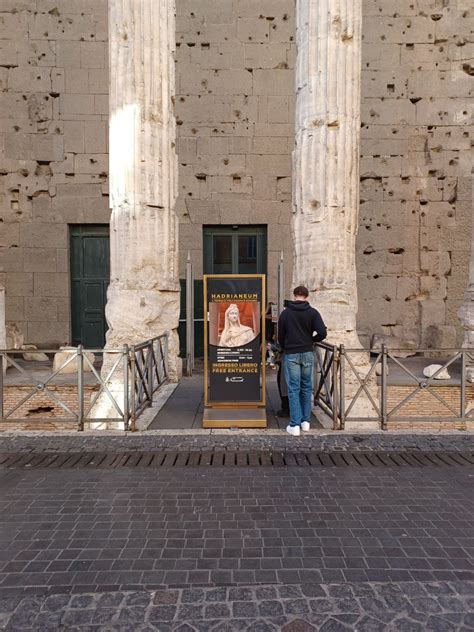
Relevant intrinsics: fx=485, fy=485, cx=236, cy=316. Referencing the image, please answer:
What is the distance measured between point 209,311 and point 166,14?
5193mm

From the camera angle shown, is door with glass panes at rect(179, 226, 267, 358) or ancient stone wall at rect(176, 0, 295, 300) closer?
ancient stone wall at rect(176, 0, 295, 300)

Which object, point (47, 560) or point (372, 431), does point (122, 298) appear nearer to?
point (372, 431)

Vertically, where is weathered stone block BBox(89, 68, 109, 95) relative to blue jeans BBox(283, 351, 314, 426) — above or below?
above

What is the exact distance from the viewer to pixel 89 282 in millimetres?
12250

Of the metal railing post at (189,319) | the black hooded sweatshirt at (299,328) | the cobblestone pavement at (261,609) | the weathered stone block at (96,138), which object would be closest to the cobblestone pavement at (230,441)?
the black hooded sweatshirt at (299,328)

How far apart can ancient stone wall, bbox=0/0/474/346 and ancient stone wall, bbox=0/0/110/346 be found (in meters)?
0.03

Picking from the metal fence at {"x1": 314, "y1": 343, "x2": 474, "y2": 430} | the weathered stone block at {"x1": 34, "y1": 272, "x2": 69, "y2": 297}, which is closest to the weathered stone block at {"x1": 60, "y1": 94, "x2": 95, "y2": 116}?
the weathered stone block at {"x1": 34, "y1": 272, "x2": 69, "y2": 297}

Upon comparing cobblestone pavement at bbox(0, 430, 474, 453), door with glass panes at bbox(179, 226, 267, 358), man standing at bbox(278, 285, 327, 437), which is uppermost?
door with glass panes at bbox(179, 226, 267, 358)

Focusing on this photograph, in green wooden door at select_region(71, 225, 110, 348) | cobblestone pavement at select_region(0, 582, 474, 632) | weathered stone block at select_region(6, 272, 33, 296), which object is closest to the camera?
cobblestone pavement at select_region(0, 582, 474, 632)

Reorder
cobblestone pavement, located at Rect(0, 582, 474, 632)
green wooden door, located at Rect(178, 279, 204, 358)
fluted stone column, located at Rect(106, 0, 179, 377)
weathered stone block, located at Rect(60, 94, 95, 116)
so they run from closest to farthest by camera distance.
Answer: cobblestone pavement, located at Rect(0, 582, 474, 632), fluted stone column, located at Rect(106, 0, 179, 377), weathered stone block, located at Rect(60, 94, 95, 116), green wooden door, located at Rect(178, 279, 204, 358)

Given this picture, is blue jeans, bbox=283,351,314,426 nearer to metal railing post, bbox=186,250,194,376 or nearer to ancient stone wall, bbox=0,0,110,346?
metal railing post, bbox=186,250,194,376

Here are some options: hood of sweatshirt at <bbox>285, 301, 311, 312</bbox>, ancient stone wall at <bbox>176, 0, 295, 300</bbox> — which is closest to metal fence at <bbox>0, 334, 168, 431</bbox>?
hood of sweatshirt at <bbox>285, 301, 311, 312</bbox>

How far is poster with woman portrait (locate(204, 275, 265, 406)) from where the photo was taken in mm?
5562

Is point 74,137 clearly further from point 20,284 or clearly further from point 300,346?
point 300,346
